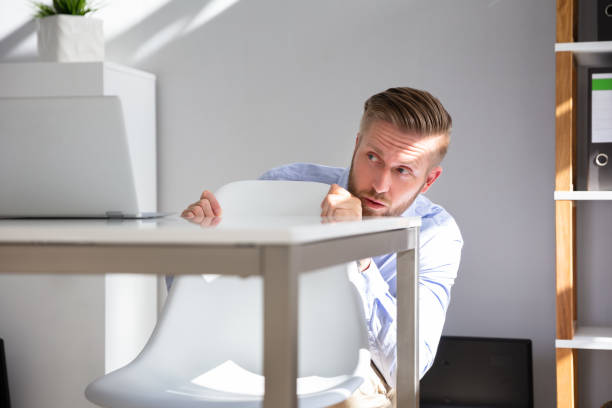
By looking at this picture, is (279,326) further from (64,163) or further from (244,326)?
(244,326)

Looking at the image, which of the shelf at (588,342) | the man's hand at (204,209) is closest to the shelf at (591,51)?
the shelf at (588,342)

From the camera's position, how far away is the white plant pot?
8.82ft

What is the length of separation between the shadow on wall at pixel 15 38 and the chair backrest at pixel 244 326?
6.26 ft

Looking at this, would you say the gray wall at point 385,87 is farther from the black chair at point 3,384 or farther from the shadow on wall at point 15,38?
the black chair at point 3,384

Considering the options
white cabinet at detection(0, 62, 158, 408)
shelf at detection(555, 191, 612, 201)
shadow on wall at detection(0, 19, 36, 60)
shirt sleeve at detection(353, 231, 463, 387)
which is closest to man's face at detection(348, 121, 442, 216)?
shirt sleeve at detection(353, 231, 463, 387)

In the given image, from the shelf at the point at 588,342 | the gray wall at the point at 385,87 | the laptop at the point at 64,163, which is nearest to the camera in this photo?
the laptop at the point at 64,163

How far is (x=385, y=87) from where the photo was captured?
2.70 meters

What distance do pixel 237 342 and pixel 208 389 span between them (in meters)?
0.16

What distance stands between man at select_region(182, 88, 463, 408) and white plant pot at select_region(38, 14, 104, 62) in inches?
39.2

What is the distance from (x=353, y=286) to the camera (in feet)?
4.75

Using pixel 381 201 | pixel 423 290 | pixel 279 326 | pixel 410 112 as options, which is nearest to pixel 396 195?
pixel 381 201

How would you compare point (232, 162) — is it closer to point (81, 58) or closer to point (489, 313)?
point (81, 58)

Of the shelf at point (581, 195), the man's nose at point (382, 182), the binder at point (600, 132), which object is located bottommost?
the shelf at point (581, 195)

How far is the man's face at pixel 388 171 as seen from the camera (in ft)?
6.26
